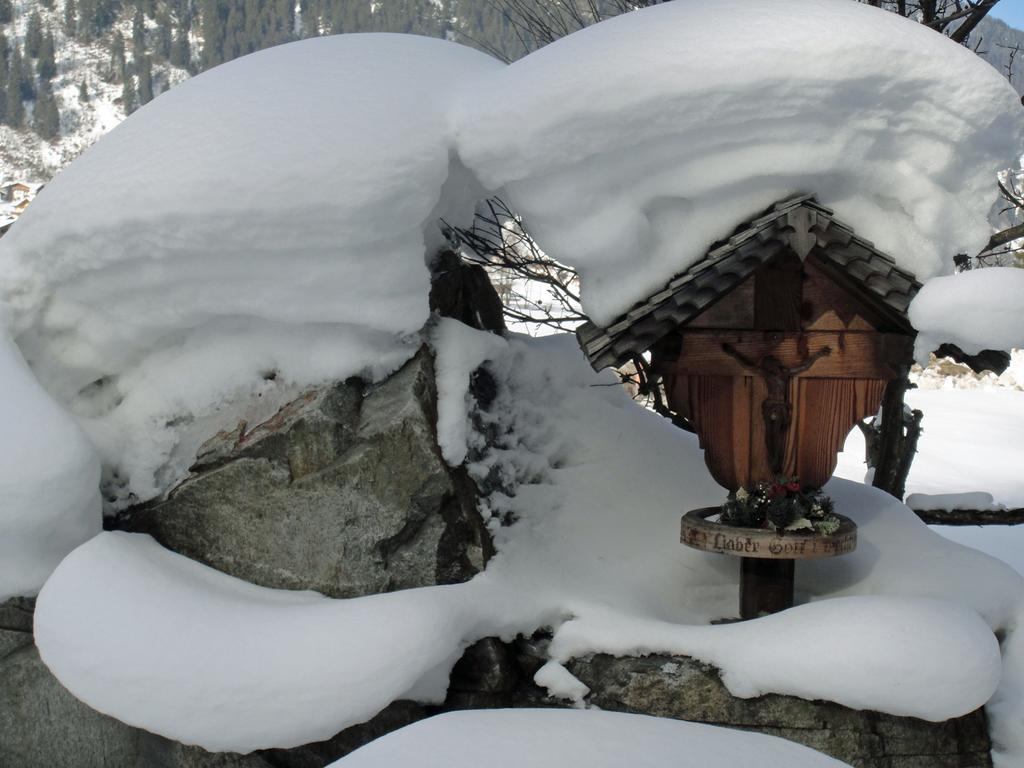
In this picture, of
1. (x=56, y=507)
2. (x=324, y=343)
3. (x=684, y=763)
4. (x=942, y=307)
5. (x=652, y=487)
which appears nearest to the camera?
(x=684, y=763)

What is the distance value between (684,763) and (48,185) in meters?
3.96

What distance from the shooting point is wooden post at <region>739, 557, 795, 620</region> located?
4.10 m

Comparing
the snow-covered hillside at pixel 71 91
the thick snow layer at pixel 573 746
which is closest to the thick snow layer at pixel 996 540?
the thick snow layer at pixel 573 746

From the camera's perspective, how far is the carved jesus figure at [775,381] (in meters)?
3.98

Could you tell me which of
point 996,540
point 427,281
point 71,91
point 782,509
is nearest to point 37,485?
point 427,281

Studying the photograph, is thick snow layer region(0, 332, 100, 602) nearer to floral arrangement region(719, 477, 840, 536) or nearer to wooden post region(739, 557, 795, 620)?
floral arrangement region(719, 477, 840, 536)

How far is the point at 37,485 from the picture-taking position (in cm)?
391

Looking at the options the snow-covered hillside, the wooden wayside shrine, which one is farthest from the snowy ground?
the snow-covered hillside

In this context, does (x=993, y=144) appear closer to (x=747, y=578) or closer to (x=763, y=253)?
(x=763, y=253)

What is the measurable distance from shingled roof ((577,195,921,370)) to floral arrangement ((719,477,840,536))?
0.82m

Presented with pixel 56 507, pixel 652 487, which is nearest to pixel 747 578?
pixel 652 487

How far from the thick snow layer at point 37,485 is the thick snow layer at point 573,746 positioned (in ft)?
8.30

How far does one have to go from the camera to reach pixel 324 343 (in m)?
4.21

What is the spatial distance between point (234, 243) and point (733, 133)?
2049 mm
